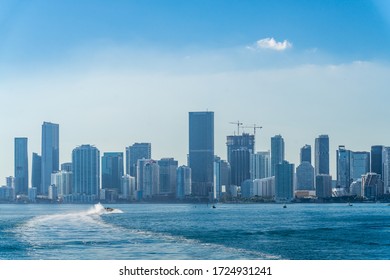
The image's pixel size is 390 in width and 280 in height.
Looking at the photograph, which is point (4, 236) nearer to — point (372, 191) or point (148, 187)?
point (148, 187)

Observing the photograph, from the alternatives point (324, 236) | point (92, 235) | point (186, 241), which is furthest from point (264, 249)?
point (92, 235)

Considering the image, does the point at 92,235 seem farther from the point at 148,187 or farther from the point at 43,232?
the point at 148,187

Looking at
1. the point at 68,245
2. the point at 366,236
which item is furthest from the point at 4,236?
the point at 366,236

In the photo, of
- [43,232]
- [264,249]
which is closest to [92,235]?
[43,232]

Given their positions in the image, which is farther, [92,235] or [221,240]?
[92,235]

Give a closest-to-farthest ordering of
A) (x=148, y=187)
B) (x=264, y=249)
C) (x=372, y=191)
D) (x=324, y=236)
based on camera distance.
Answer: (x=264, y=249) → (x=324, y=236) → (x=148, y=187) → (x=372, y=191)

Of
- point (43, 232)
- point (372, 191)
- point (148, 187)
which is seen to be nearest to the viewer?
point (43, 232)
